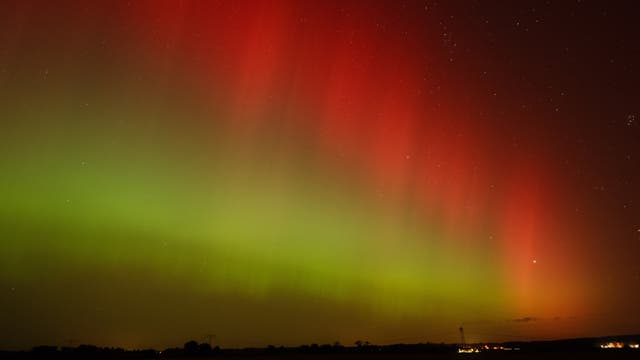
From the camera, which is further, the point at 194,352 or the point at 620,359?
the point at 194,352

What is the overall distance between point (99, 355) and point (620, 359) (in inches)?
4917

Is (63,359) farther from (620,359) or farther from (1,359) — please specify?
(620,359)

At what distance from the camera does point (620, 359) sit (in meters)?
78.8

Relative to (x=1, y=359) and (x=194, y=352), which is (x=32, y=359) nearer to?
(x=1, y=359)

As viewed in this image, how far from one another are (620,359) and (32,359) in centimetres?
10832

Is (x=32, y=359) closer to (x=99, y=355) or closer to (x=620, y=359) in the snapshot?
(x=99, y=355)

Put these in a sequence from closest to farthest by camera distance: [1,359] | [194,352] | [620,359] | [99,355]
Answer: [620,359]
[1,359]
[99,355]
[194,352]

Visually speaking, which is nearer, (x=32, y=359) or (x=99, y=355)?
(x=32, y=359)

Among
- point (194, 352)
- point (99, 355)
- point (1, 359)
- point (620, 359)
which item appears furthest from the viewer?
point (194, 352)

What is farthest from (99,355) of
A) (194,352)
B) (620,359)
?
(620,359)

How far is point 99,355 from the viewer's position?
152000 mm

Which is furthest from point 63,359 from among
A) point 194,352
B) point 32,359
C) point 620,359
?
point 620,359

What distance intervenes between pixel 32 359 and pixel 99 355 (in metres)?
34.5

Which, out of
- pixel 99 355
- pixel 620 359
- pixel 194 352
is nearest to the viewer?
pixel 620 359
